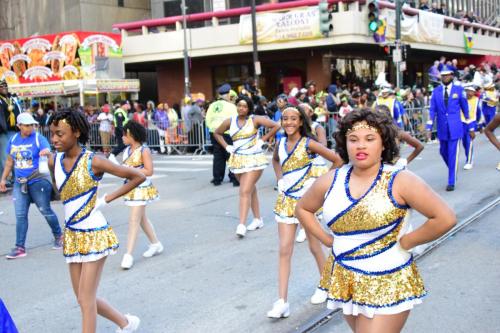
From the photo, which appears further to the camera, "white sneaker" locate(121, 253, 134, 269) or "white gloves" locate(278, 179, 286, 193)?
"white sneaker" locate(121, 253, 134, 269)

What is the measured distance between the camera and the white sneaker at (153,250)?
6984mm

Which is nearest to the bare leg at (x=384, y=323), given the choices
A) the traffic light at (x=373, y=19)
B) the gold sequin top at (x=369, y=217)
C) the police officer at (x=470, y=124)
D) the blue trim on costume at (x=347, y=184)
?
the gold sequin top at (x=369, y=217)

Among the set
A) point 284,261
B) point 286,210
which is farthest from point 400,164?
point 286,210

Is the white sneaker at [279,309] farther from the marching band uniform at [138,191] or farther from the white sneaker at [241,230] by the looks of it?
the white sneaker at [241,230]

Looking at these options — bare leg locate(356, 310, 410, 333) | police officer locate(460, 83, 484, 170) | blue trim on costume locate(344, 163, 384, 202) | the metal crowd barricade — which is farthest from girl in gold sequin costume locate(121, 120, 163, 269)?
the metal crowd barricade

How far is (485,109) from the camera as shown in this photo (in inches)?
707

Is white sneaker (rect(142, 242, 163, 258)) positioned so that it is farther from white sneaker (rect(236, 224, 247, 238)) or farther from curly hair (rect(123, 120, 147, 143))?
curly hair (rect(123, 120, 147, 143))

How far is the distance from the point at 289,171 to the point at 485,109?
1414 centimetres

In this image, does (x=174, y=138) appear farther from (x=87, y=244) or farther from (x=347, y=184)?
(x=347, y=184)

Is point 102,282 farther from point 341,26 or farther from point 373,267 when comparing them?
point 341,26

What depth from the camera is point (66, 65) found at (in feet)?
77.7

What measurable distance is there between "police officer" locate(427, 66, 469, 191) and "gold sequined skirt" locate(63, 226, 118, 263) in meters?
7.10

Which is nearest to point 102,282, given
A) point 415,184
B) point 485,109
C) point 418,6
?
point 415,184

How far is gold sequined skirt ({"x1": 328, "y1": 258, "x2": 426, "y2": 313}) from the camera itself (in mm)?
2875
